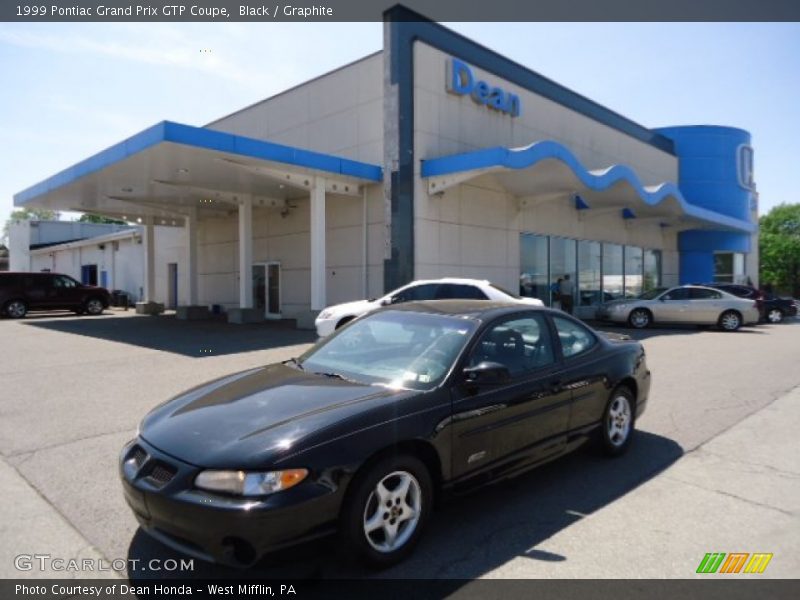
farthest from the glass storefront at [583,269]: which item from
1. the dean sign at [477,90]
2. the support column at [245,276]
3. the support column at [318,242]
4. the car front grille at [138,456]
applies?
the car front grille at [138,456]

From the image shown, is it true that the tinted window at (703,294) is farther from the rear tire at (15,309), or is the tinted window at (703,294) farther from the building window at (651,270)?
the rear tire at (15,309)

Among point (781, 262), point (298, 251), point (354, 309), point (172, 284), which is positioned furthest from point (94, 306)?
point (781, 262)

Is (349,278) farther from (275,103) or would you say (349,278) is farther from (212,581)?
(212,581)

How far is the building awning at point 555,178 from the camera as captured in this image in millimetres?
14336

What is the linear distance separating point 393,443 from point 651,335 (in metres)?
14.5

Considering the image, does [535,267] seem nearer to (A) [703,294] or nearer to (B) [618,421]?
(A) [703,294]

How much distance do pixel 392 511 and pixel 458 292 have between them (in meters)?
8.46

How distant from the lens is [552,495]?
4008 mm

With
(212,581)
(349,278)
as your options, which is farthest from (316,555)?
(349,278)

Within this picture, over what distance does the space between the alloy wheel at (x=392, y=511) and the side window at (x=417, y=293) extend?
8.49 m

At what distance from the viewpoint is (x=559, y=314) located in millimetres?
4695

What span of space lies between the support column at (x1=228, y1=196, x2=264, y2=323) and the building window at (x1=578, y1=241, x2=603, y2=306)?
12911 mm

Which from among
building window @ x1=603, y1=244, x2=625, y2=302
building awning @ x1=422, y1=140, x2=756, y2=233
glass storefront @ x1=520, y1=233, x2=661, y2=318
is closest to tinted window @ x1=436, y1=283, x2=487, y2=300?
building awning @ x1=422, y1=140, x2=756, y2=233

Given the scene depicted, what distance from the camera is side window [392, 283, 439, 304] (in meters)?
11.6
